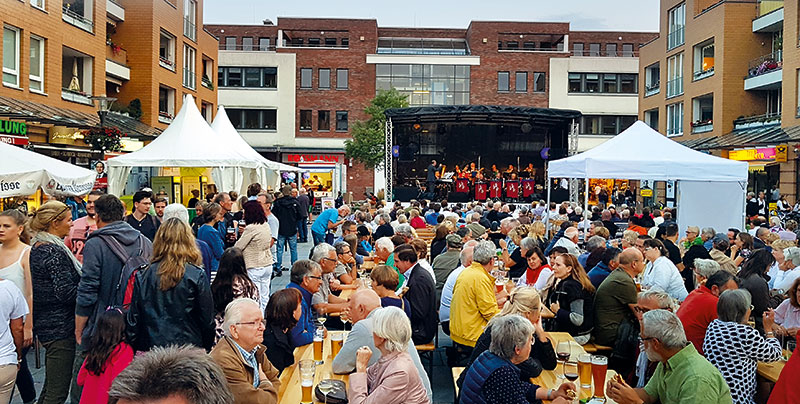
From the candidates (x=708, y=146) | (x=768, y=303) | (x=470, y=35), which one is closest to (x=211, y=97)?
(x=470, y=35)

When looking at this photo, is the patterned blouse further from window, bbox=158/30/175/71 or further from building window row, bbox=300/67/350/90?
building window row, bbox=300/67/350/90

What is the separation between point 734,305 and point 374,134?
117 feet

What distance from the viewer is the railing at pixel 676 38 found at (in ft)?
109

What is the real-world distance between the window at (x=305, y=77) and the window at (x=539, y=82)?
15.5 meters

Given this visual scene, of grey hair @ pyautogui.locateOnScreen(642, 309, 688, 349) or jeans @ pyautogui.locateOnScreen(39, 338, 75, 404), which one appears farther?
jeans @ pyautogui.locateOnScreen(39, 338, 75, 404)

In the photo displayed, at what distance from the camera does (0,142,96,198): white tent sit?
28.7 ft

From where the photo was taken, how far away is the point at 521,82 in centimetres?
4538

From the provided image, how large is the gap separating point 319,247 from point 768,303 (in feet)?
14.7

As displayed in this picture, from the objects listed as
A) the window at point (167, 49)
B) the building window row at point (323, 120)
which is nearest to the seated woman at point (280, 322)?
the window at point (167, 49)

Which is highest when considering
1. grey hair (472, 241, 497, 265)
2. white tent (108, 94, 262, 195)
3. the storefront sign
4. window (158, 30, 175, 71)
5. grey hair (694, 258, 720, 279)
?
window (158, 30, 175, 71)

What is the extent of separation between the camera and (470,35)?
1841 inches

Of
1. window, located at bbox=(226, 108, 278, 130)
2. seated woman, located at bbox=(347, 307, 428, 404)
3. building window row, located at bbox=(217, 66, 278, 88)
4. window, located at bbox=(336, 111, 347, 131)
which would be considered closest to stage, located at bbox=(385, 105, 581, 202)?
window, located at bbox=(336, 111, 347, 131)

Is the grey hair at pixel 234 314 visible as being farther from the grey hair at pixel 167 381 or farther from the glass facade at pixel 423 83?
the glass facade at pixel 423 83

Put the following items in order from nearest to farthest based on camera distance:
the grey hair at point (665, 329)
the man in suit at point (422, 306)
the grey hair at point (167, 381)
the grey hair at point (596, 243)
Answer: the grey hair at point (167, 381)
the grey hair at point (665, 329)
the man in suit at point (422, 306)
the grey hair at point (596, 243)
